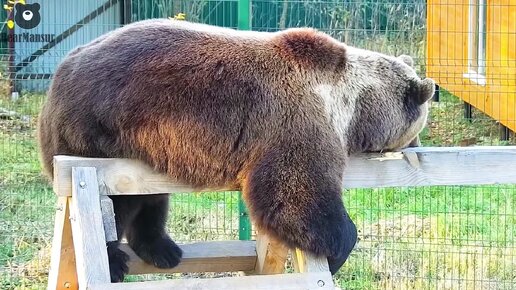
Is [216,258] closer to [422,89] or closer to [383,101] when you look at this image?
[383,101]

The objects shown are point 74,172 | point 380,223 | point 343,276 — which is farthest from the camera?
point 380,223

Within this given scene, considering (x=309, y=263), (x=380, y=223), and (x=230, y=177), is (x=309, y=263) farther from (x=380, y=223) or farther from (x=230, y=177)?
(x=380, y=223)

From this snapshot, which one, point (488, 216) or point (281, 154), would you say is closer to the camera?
point (281, 154)

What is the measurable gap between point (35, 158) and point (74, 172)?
3707mm

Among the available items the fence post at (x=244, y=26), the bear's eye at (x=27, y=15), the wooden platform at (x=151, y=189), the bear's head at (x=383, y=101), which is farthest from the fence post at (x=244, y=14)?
the bear's eye at (x=27, y=15)

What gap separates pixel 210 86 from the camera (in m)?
3.61

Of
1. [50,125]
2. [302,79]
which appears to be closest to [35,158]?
[50,125]

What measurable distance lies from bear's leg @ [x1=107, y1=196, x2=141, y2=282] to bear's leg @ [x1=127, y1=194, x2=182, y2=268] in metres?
0.29

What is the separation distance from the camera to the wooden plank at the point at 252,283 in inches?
125

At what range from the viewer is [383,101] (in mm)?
4070

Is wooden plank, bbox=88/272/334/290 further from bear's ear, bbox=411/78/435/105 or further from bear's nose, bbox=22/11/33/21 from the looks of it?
bear's nose, bbox=22/11/33/21

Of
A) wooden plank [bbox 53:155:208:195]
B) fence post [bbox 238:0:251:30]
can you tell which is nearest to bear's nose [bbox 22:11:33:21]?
fence post [bbox 238:0:251:30]

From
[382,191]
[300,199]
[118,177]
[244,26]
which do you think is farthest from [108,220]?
[382,191]

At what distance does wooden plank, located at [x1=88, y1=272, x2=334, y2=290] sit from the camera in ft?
10.4
